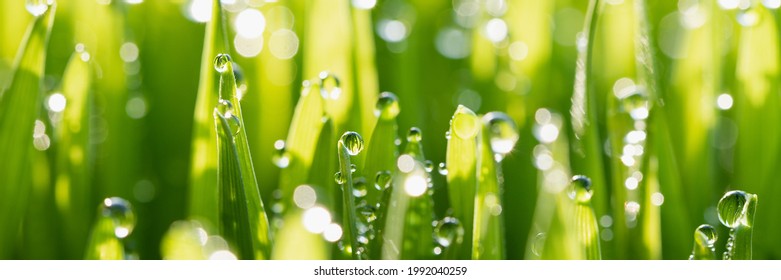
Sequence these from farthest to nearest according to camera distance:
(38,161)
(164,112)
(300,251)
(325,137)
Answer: (164,112) → (38,161) → (325,137) → (300,251)

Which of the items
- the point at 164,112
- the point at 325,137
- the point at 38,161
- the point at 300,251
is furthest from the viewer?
the point at 164,112

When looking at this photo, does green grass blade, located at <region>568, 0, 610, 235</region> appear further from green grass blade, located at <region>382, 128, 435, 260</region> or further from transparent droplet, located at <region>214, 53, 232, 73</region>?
transparent droplet, located at <region>214, 53, 232, 73</region>

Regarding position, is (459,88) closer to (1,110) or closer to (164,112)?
(164,112)

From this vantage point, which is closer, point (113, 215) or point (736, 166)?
point (113, 215)

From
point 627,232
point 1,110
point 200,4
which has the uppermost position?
point 200,4

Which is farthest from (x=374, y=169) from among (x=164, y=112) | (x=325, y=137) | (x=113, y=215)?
(x=164, y=112)

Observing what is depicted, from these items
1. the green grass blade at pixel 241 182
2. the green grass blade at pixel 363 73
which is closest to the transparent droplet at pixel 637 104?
the green grass blade at pixel 363 73

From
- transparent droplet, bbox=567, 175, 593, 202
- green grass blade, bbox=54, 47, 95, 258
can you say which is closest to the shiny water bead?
transparent droplet, bbox=567, 175, 593, 202
